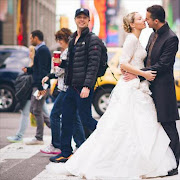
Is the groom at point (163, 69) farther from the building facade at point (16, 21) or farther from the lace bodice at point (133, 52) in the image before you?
the building facade at point (16, 21)

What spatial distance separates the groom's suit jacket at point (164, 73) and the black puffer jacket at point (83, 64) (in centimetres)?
76

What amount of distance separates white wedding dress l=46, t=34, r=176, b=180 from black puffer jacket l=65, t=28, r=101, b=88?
52 centimetres

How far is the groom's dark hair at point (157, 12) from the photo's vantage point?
19.2ft

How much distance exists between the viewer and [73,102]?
21.8 feet

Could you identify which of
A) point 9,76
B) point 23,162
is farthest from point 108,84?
point 23,162

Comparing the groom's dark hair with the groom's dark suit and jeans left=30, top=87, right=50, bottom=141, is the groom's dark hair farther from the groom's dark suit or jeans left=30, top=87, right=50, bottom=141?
jeans left=30, top=87, right=50, bottom=141

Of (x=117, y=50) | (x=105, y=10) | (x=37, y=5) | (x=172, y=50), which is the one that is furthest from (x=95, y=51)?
(x=105, y=10)

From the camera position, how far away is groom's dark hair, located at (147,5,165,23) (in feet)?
19.2

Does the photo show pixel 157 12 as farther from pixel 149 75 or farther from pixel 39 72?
pixel 39 72

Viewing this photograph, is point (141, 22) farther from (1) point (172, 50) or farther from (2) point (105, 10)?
(2) point (105, 10)

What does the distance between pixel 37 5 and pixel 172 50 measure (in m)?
53.3

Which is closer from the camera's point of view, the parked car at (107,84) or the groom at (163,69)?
the groom at (163,69)

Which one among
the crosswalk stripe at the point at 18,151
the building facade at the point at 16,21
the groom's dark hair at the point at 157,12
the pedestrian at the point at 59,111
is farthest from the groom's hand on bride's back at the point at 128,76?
the building facade at the point at 16,21

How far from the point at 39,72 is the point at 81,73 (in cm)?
183
